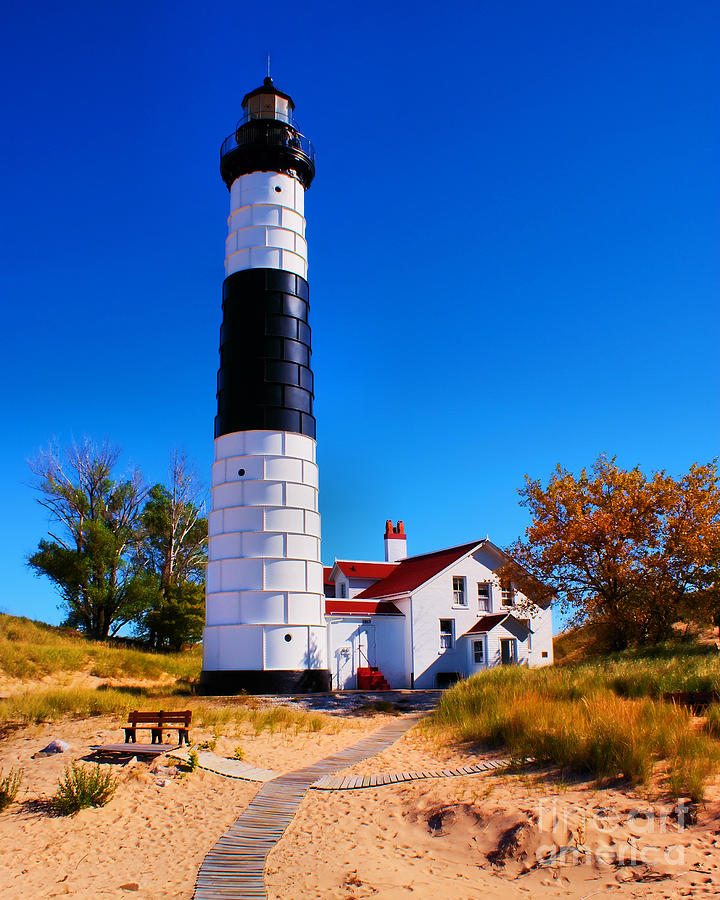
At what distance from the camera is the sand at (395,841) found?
779 centimetres

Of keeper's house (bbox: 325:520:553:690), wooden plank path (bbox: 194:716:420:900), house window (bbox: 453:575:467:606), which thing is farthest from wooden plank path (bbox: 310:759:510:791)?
house window (bbox: 453:575:467:606)

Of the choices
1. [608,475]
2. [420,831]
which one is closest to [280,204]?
[608,475]

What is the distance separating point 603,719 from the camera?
11.2 metres

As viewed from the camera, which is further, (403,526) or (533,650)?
(403,526)

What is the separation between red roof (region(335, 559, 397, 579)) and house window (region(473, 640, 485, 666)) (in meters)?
6.78

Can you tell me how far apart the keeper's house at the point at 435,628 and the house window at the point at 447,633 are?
4 cm

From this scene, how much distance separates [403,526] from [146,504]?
48.1 feet

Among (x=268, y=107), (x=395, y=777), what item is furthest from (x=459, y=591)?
(x=268, y=107)

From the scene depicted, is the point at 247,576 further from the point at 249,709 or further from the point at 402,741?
the point at 402,741

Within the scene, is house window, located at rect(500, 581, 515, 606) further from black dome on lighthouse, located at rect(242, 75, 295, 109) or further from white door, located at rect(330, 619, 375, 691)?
black dome on lighthouse, located at rect(242, 75, 295, 109)

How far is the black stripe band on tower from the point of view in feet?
90.1

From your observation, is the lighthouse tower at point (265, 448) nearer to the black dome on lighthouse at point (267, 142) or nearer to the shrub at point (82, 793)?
the black dome on lighthouse at point (267, 142)

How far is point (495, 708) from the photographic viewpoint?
14.7m

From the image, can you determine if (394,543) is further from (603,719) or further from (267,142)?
(603,719)
